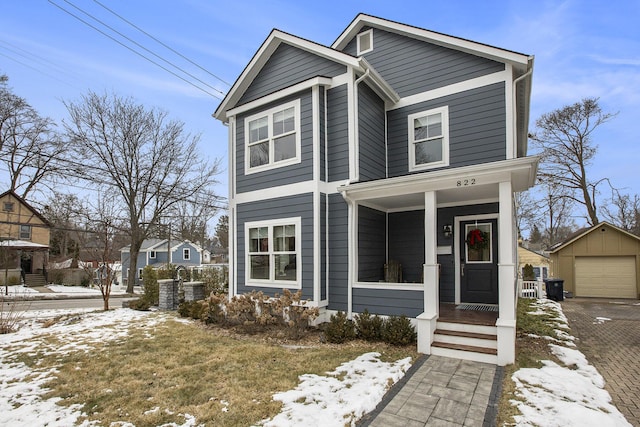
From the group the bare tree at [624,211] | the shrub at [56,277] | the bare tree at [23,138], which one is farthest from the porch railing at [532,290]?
the shrub at [56,277]

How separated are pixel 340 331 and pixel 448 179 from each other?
3.61 metres

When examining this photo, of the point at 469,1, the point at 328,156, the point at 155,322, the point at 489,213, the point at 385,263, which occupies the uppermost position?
the point at 469,1

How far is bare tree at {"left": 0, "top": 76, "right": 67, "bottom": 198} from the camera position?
24.1 metres

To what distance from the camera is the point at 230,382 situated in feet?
15.6

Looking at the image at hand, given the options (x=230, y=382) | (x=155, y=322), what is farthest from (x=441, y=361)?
(x=155, y=322)

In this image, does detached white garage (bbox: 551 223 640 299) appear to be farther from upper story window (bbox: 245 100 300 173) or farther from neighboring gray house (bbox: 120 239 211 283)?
neighboring gray house (bbox: 120 239 211 283)

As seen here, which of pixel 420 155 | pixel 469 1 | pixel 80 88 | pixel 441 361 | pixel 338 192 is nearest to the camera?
pixel 441 361

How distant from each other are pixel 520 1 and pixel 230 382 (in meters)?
12.2

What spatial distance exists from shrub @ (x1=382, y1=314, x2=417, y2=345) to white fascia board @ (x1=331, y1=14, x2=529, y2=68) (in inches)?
245

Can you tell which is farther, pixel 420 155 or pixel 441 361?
pixel 420 155

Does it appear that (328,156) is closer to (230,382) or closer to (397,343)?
(397,343)

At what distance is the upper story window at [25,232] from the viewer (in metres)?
27.0

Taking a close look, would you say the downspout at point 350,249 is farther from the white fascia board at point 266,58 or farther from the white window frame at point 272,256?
the white fascia board at point 266,58

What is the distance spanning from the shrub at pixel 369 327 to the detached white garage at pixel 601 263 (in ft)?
53.4
